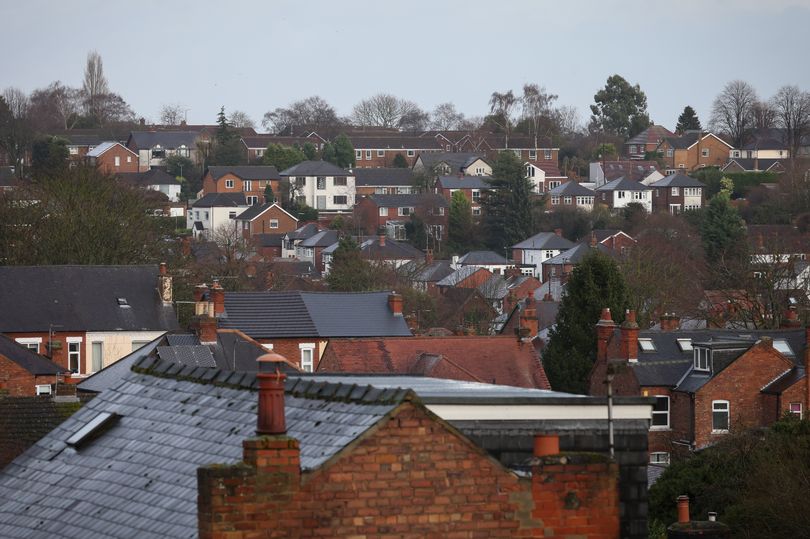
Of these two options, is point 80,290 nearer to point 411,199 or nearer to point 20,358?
point 20,358

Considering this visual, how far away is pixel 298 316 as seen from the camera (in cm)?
5262

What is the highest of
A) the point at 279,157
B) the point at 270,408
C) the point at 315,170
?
the point at 279,157

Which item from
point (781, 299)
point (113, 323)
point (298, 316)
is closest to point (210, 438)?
point (298, 316)

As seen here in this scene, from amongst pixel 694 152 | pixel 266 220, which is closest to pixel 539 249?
pixel 266 220

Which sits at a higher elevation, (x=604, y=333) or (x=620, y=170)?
(x=620, y=170)

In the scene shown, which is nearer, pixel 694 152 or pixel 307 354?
pixel 307 354

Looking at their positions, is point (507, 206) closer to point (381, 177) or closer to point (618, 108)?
point (381, 177)

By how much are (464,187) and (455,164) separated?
14.3 metres

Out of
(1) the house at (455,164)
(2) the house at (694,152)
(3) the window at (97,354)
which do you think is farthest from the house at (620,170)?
(3) the window at (97,354)

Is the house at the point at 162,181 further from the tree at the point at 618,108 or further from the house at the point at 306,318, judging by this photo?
the house at the point at 306,318

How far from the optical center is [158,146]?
16500cm

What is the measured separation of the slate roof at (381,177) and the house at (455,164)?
2.02 metres

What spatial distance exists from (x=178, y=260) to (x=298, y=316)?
17075 mm

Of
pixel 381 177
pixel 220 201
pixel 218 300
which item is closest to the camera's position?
pixel 218 300
